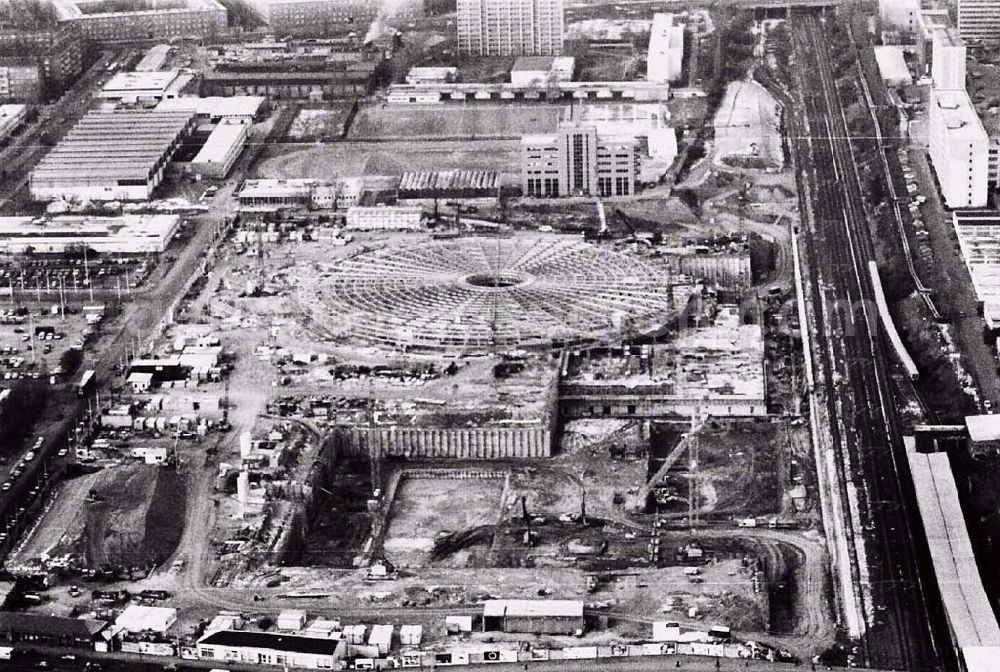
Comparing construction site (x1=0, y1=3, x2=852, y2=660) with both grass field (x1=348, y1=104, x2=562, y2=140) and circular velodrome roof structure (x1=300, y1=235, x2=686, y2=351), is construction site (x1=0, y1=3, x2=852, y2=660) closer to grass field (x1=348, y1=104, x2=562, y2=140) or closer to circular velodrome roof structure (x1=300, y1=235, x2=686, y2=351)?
circular velodrome roof structure (x1=300, y1=235, x2=686, y2=351)

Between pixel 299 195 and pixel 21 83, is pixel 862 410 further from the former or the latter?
pixel 21 83

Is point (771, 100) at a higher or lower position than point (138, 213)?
higher

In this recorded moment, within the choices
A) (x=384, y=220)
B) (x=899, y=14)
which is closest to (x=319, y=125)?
(x=384, y=220)

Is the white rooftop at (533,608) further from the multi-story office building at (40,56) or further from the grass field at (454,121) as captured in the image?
the multi-story office building at (40,56)

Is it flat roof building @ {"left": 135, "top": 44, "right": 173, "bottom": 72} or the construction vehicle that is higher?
flat roof building @ {"left": 135, "top": 44, "right": 173, "bottom": 72}

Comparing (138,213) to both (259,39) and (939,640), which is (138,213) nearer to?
(259,39)

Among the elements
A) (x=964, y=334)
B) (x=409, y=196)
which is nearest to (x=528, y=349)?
(x=964, y=334)

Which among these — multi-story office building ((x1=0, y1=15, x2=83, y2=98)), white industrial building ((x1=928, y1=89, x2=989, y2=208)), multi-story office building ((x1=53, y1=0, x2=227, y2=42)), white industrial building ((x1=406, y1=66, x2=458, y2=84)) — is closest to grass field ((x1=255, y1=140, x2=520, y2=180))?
white industrial building ((x1=406, y1=66, x2=458, y2=84))
